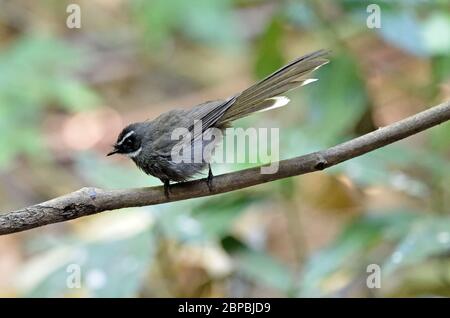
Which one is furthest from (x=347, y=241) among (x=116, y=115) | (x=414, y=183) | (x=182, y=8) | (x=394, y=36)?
(x=116, y=115)

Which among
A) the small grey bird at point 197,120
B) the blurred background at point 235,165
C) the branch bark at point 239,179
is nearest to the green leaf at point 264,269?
the blurred background at point 235,165

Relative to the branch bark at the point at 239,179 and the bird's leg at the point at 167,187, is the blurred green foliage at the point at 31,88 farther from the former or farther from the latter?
the branch bark at the point at 239,179

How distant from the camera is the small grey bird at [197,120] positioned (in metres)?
3.07

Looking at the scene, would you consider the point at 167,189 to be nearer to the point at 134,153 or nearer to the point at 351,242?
the point at 134,153

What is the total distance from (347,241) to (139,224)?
1502 mm

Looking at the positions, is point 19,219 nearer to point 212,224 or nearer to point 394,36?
point 212,224

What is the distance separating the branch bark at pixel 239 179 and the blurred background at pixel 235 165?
2.92ft

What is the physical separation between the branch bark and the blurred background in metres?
0.89

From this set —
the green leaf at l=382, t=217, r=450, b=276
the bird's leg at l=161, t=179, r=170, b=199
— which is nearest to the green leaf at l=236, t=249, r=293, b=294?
the green leaf at l=382, t=217, r=450, b=276

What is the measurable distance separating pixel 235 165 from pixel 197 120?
1.58 ft

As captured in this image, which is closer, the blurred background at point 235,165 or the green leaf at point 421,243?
the green leaf at point 421,243

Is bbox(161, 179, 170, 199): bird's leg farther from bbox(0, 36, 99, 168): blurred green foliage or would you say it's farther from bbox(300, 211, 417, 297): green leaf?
bbox(0, 36, 99, 168): blurred green foliage

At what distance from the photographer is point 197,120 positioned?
3359mm

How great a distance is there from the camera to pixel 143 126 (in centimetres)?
355
